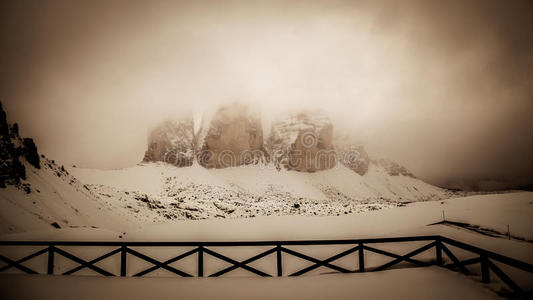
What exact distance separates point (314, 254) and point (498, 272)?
7.39 m

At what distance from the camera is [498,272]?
560cm

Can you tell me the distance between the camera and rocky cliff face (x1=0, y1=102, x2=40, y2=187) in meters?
24.2

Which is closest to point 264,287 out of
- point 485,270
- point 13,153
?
point 485,270

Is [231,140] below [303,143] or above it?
above

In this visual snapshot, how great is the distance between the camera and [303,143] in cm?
14762

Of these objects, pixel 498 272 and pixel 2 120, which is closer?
pixel 498 272

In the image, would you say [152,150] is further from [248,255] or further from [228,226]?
[248,255]

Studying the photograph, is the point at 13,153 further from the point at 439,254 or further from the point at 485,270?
the point at 485,270

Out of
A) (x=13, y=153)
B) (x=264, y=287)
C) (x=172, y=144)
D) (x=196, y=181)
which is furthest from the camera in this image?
(x=172, y=144)

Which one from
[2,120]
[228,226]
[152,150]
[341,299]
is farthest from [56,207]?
[152,150]

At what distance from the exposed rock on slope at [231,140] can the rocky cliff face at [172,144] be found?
724 centimetres

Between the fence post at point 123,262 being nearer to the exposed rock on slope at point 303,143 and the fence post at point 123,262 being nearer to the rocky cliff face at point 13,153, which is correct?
the rocky cliff face at point 13,153

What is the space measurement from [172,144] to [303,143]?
241ft

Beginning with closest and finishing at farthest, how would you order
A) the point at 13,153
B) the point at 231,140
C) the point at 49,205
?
1. the point at 49,205
2. the point at 13,153
3. the point at 231,140
